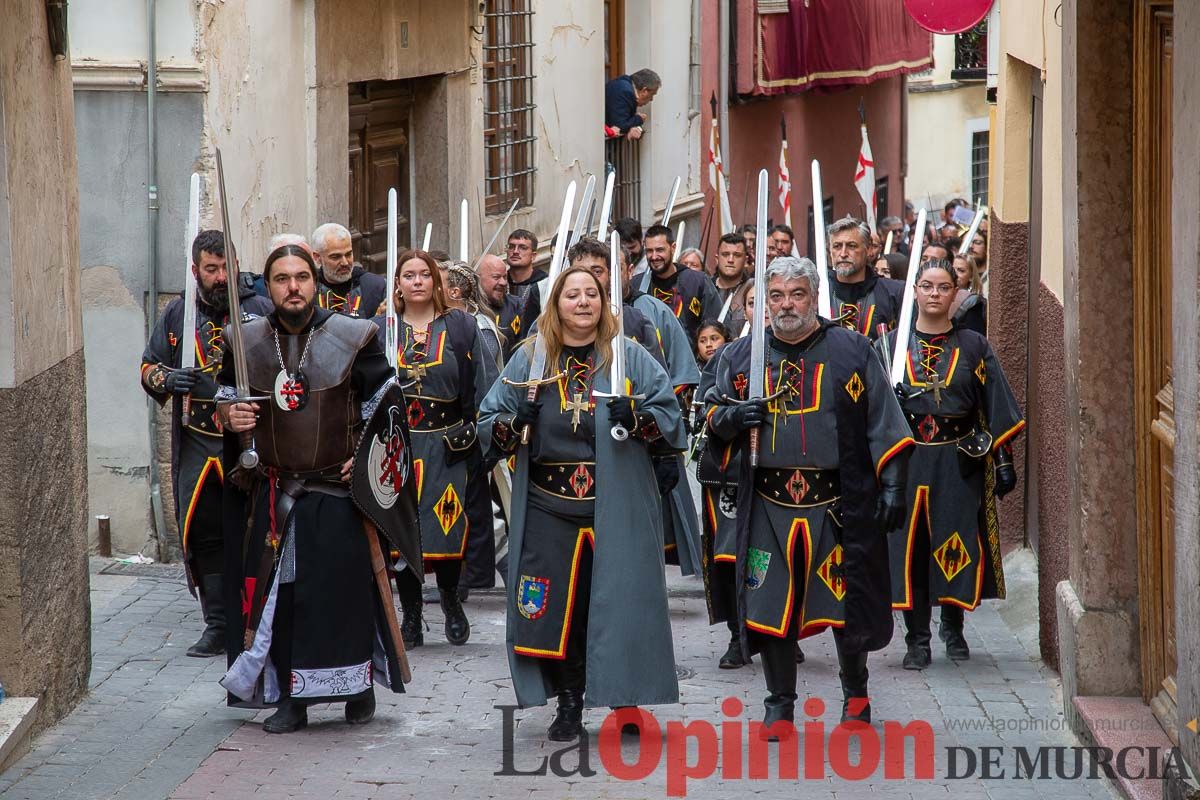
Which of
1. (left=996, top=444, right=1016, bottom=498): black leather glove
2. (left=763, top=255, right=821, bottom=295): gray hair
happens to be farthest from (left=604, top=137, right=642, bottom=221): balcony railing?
(left=763, top=255, right=821, bottom=295): gray hair

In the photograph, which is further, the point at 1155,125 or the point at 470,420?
the point at 470,420

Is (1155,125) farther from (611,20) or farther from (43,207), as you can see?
(611,20)

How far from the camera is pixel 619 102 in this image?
18.5 meters

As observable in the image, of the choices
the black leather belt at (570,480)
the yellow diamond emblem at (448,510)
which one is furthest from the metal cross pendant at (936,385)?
the yellow diamond emblem at (448,510)

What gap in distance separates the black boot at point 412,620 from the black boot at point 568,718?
175cm

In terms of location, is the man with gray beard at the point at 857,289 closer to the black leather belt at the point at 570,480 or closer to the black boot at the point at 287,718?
the black leather belt at the point at 570,480

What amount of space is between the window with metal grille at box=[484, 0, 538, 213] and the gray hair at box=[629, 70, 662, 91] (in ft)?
7.74

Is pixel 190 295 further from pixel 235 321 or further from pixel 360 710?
pixel 360 710

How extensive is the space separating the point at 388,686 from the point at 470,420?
1880 millimetres

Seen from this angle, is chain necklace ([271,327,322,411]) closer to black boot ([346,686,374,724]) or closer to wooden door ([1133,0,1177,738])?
black boot ([346,686,374,724])

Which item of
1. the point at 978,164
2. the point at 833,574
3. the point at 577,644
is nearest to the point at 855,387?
the point at 833,574

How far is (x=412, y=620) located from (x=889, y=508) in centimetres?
268

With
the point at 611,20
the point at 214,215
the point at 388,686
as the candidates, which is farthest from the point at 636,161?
the point at 388,686

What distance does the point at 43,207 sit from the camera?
23.4 ft
